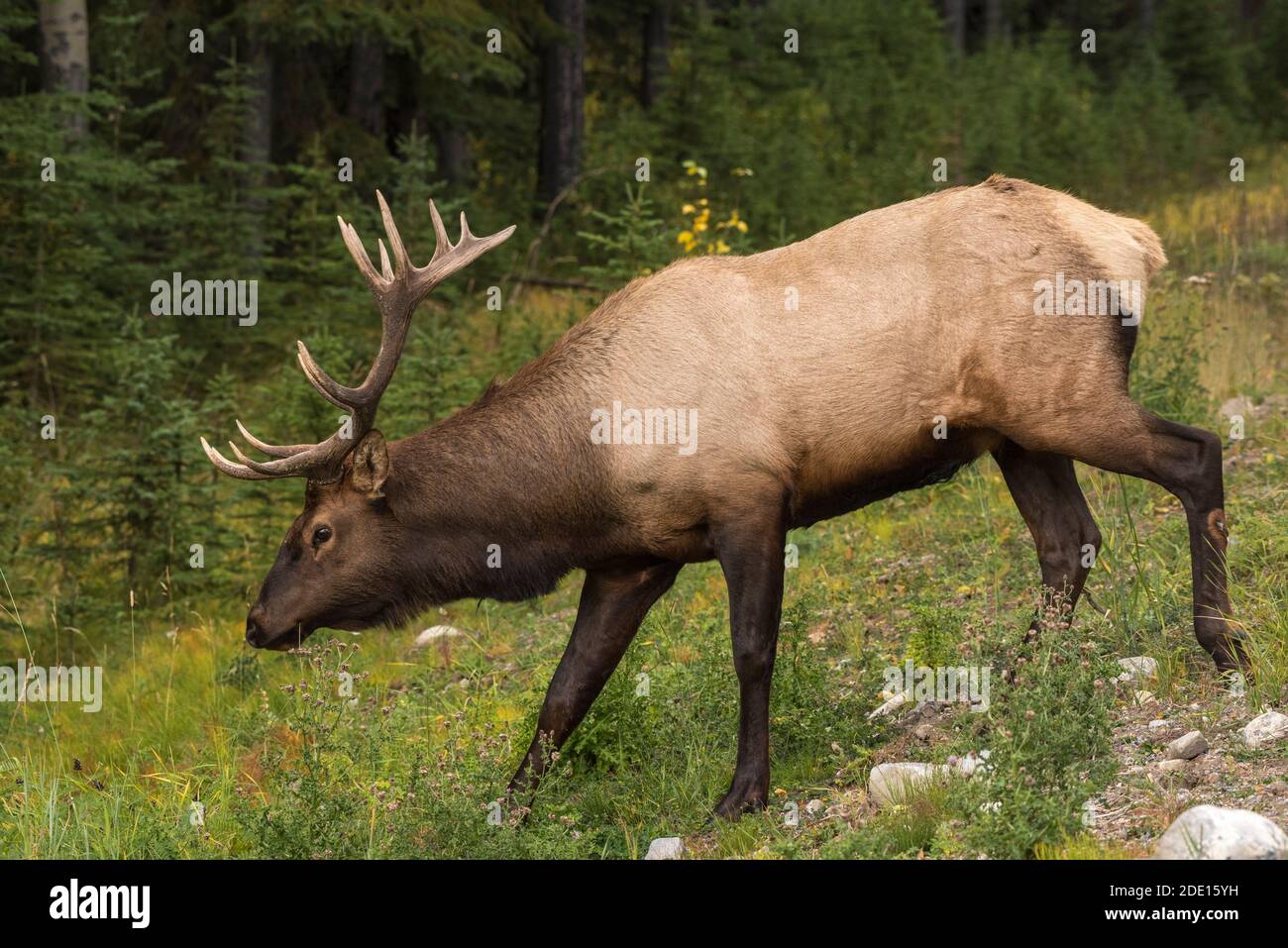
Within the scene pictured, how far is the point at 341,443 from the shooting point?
6.45m

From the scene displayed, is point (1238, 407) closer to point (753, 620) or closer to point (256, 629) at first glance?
point (753, 620)

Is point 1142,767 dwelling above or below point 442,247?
below

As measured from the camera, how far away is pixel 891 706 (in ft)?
21.6

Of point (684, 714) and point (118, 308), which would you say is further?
point (118, 308)

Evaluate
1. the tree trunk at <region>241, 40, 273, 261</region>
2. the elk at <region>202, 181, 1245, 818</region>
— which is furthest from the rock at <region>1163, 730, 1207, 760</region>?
the tree trunk at <region>241, 40, 273, 261</region>

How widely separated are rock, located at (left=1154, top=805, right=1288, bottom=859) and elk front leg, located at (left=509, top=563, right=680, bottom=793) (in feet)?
8.82

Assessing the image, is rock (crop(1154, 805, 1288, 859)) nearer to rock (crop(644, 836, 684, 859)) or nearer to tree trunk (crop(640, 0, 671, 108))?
rock (crop(644, 836, 684, 859))

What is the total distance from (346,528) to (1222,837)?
382cm

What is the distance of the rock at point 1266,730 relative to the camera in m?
5.16

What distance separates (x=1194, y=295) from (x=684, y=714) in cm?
626

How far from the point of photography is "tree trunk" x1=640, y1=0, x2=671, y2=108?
Result: 2155cm
